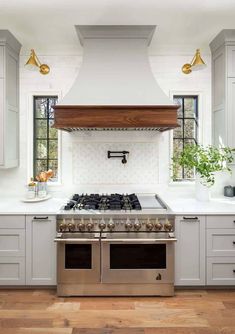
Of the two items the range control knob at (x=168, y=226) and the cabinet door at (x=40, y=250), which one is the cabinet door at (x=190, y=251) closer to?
the range control knob at (x=168, y=226)

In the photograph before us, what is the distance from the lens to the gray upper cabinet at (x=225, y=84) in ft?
10.6

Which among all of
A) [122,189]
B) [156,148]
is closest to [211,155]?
[156,148]

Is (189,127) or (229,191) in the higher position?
(189,127)

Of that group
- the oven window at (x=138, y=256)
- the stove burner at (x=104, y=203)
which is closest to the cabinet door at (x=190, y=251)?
the oven window at (x=138, y=256)

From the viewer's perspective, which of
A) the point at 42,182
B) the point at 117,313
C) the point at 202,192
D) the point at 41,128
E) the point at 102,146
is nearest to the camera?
the point at 117,313

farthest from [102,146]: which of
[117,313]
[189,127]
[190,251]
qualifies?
[117,313]

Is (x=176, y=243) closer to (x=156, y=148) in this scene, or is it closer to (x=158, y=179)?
(x=158, y=179)

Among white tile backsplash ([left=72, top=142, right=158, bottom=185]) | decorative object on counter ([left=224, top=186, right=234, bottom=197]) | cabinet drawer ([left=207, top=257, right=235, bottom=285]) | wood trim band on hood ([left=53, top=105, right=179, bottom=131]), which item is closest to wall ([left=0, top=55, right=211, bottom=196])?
white tile backsplash ([left=72, top=142, right=158, bottom=185])

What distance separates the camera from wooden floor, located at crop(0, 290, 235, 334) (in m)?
2.37

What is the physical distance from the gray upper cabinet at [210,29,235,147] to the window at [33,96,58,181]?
193 centimetres

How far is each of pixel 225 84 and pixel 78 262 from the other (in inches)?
92.6

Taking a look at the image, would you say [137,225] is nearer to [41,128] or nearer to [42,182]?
[42,182]

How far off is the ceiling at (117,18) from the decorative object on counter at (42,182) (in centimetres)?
148

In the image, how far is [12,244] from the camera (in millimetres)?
2934
